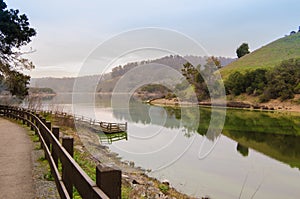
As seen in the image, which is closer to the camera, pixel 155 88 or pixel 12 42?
pixel 12 42

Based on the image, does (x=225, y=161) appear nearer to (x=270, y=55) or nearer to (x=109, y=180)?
(x=109, y=180)

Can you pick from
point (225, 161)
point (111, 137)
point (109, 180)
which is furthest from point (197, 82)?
point (109, 180)

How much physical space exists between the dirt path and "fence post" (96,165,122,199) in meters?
3.21

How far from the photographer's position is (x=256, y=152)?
1936 cm

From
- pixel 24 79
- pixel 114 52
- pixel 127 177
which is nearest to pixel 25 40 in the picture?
pixel 24 79

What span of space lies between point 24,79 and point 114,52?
14907mm

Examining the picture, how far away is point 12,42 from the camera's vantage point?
2294 cm

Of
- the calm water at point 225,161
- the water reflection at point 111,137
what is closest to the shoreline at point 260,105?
the calm water at point 225,161

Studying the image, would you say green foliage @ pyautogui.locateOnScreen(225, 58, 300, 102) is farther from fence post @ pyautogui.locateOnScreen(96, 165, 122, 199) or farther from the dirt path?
fence post @ pyautogui.locateOnScreen(96, 165, 122, 199)

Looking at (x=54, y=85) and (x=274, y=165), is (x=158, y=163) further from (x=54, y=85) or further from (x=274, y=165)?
(x=54, y=85)

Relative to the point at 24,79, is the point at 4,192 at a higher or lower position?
lower

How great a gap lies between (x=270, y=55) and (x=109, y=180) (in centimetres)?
10391

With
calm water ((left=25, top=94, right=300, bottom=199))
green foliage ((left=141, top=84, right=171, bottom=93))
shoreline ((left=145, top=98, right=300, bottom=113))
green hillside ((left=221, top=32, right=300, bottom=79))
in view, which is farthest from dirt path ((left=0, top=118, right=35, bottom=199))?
green hillside ((left=221, top=32, right=300, bottom=79))

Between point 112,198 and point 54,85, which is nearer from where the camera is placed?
point 112,198
